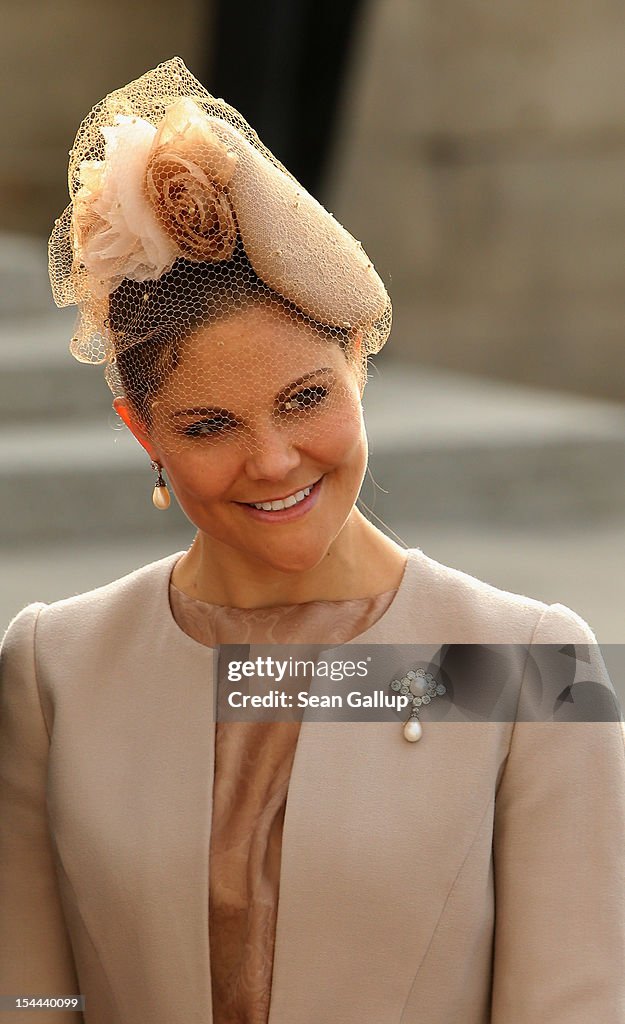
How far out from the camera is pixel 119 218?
147 centimetres

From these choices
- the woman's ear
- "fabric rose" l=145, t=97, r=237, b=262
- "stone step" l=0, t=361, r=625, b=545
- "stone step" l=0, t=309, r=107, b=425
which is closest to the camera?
"fabric rose" l=145, t=97, r=237, b=262

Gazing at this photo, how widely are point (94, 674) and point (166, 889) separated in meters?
0.27

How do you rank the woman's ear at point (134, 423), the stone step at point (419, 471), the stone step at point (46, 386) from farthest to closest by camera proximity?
the stone step at point (46, 386)
the stone step at point (419, 471)
the woman's ear at point (134, 423)

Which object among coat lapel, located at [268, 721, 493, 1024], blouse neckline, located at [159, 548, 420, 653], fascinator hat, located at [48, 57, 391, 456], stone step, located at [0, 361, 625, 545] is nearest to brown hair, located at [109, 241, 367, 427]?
fascinator hat, located at [48, 57, 391, 456]

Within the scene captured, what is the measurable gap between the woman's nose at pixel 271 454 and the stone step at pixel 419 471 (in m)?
4.08

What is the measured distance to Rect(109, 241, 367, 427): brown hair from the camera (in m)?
1.46

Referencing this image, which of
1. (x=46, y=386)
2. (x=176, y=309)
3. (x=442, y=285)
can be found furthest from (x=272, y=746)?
(x=442, y=285)

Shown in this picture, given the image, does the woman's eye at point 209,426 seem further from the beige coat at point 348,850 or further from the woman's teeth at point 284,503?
the beige coat at point 348,850

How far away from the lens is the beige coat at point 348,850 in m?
1.49

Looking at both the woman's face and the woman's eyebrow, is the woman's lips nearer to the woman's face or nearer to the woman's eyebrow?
the woman's face

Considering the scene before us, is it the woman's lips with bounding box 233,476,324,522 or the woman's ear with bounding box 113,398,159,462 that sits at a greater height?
the woman's ear with bounding box 113,398,159,462

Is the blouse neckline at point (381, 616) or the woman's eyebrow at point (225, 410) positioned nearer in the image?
the woman's eyebrow at point (225, 410)

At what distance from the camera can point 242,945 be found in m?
1.54

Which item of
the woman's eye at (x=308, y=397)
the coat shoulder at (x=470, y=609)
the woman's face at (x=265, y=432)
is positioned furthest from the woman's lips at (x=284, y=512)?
the coat shoulder at (x=470, y=609)
